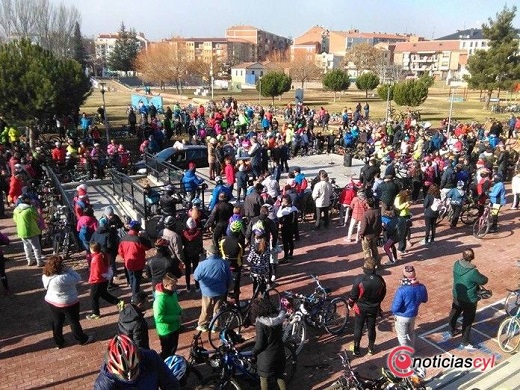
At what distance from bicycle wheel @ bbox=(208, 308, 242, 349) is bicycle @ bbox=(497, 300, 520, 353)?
4153 millimetres

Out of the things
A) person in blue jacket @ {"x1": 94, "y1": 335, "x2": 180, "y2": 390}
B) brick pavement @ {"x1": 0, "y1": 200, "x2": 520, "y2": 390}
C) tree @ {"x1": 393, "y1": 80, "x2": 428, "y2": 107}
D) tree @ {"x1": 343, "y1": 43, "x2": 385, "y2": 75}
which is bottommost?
brick pavement @ {"x1": 0, "y1": 200, "x2": 520, "y2": 390}

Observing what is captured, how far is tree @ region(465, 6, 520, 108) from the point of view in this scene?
1784 inches

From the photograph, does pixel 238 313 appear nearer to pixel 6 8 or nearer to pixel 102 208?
pixel 102 208

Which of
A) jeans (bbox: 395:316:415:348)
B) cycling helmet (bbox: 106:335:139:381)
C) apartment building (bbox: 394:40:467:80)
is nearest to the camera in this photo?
cycling helmet (bbox: 106:335:139:381)

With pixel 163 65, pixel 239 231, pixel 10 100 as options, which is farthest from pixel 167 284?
pixel 163 65

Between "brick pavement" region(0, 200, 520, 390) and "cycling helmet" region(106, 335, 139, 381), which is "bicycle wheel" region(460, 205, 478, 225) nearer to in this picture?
"brick pavement" region(0, 200, 520, 390)

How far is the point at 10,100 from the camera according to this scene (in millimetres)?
20969

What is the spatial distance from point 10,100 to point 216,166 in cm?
1141

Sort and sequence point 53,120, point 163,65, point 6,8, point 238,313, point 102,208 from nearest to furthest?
1. point 238,313
2. point 102,208
3. point 53,120
4. point 6,8
5. point 163,65

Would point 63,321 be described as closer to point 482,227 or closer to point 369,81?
point 482,227

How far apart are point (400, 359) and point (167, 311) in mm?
3577

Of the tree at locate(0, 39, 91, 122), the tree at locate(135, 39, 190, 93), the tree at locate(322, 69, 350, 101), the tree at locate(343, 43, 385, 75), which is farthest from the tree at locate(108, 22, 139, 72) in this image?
the tree at locate(0, 39, 91, 122)

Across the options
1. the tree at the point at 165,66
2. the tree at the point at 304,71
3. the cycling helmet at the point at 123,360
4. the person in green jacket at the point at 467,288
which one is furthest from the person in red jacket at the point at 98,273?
the tree at the point at 304,71

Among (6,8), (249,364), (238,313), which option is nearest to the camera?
(249,364)
